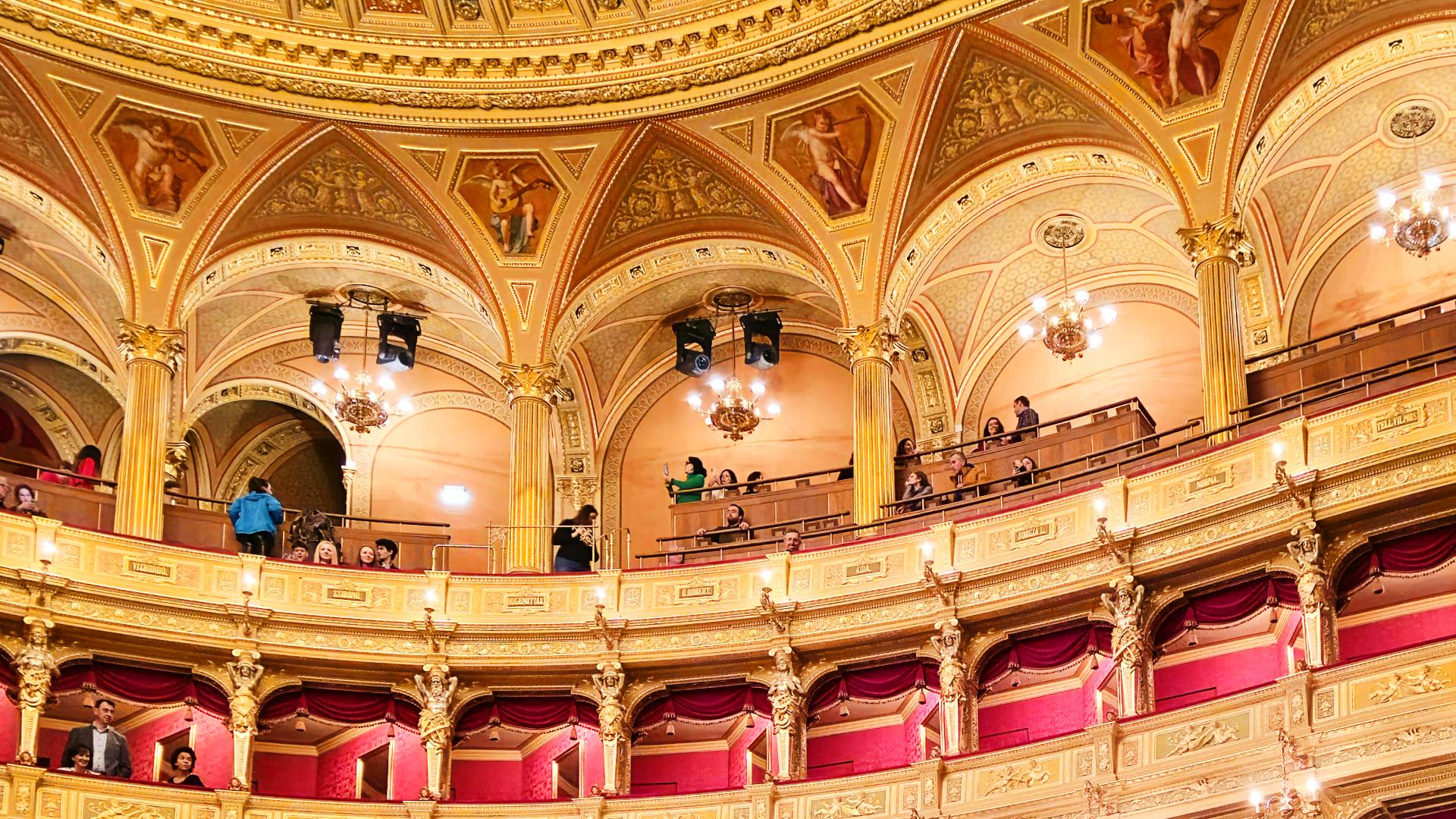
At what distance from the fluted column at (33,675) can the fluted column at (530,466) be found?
511 centimetres

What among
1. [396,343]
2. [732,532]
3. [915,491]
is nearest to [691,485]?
[732,532]

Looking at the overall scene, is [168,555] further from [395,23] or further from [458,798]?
[395,23]

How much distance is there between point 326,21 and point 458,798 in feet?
28.5

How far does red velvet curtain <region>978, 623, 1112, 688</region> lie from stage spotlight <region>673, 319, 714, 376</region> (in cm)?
692

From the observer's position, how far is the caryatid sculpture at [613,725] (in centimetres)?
2245

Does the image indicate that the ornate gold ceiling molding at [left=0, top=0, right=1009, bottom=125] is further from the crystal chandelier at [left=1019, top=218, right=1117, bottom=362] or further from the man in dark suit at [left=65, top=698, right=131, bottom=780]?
the man in dark suit at [left=65, top=698, right=131, bottom=780]

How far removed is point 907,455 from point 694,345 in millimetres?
3580

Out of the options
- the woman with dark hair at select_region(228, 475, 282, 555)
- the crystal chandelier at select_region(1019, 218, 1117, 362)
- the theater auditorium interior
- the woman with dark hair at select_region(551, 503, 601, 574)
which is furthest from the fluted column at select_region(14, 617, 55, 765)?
the crystal chandelier at select_region(1019, 218, 1117, 362)

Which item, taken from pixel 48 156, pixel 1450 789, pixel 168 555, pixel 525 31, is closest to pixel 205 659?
pixel 168 555

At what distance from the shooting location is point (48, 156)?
2455 centimetres

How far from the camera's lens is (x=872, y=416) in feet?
79.7

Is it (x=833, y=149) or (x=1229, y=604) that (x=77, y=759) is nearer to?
(x=833, y=149)

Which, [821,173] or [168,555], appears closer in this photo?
[168,555]

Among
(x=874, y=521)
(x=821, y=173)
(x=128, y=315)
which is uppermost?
(x=821, y=173)
